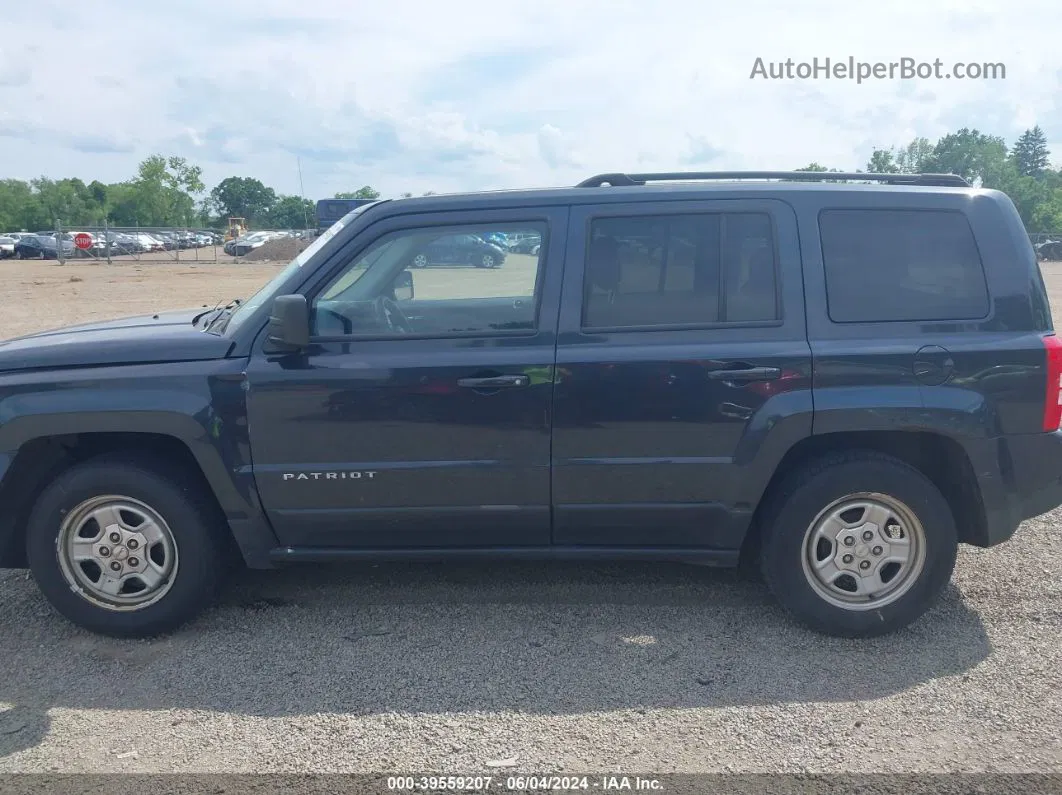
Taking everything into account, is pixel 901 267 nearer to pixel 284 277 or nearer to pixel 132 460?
pixel 284 277

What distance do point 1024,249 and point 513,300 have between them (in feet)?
7.30

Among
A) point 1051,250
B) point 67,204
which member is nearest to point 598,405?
point 1051,250

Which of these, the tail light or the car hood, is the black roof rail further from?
the car hood

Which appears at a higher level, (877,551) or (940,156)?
(940,156)

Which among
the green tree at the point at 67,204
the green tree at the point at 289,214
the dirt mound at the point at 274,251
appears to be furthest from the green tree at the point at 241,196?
the dirt mound at the point at 274,251

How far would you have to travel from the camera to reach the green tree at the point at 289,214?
66869 mm

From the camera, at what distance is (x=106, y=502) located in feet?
12.7

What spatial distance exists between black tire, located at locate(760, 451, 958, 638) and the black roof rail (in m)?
1.34

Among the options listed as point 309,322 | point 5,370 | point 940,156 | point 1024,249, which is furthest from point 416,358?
point 940,156

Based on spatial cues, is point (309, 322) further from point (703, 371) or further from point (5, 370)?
point (703, 371)

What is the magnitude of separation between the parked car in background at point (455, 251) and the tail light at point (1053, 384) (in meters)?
2.38

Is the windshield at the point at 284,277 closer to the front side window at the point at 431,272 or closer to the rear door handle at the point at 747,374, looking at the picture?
the front side window at the point at 431,272

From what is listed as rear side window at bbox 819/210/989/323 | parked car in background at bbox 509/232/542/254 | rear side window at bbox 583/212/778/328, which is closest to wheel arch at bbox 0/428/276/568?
parked car in background at bbox 509/232/542/254

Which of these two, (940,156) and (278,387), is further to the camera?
(940,156)
